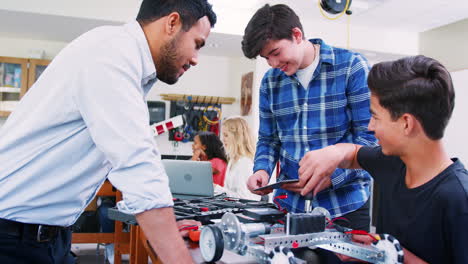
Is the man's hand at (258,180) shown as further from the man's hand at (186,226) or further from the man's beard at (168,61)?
the man's beard at (168,61)

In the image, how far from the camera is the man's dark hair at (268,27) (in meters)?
1.38

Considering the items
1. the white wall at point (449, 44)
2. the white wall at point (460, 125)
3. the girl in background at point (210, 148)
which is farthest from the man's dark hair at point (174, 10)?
the white wall at point (449, 44)

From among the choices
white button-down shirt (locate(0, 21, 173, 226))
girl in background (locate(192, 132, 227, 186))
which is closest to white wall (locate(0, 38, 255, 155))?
girl in background (locate(192, 132, 227, 186))

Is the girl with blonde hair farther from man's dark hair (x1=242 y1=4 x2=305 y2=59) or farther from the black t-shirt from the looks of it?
the black t-shirt

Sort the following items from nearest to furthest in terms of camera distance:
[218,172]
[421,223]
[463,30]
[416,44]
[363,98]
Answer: [421,223]
[363,98]
[218,172]
[463,30]
[416,44]

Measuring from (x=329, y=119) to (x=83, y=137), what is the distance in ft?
2.67

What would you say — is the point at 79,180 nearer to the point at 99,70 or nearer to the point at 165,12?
the point at 99,70

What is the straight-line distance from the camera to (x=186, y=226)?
3.55ft

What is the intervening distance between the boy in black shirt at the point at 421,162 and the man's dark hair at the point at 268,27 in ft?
1.41

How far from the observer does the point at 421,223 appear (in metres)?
0.91

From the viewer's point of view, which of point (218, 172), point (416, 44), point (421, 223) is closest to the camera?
point (421, 223)

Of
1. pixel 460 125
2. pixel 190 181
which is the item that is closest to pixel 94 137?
pixel 190 181

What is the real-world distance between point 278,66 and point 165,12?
54cm

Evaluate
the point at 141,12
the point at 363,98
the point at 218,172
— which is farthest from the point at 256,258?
the point at 218,172
